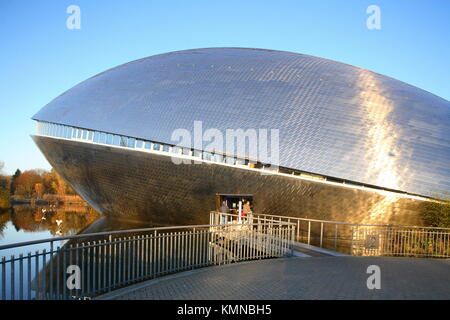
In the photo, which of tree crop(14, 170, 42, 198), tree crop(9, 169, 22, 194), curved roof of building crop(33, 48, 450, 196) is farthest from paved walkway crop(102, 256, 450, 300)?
tree crop(9, 169, 22, 194)

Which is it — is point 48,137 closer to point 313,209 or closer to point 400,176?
point 313,209

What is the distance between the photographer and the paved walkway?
5684 mm

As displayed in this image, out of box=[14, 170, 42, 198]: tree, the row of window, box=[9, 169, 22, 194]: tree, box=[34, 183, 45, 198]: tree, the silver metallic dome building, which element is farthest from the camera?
box=[9, 169, 22, 194]: tree

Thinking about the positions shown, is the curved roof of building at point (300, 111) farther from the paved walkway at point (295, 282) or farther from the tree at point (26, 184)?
the tree at point (26, 184)

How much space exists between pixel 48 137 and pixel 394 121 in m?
18.2

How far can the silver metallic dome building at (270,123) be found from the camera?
1421 centimetres

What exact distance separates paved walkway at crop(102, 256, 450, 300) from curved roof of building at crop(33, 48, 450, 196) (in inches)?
241

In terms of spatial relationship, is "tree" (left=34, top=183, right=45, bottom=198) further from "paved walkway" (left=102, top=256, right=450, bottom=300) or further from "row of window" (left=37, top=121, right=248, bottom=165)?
"paved walkway" (left=102, top=256, right=450, bottom=300)

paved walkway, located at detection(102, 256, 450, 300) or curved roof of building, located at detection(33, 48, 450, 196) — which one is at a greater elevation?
curved roof of building, located at detection(33, 48, 450, 196)

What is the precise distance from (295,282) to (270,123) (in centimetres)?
975

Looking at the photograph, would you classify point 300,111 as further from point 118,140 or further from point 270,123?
point 118,140
